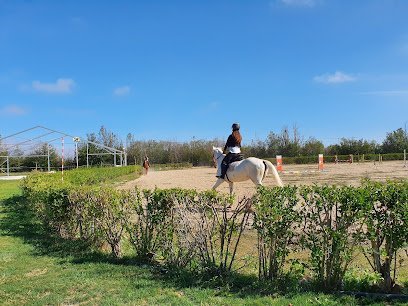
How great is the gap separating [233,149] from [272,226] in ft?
22.3

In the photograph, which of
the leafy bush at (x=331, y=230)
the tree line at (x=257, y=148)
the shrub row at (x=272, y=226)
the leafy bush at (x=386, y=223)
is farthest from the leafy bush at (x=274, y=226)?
the tree line at (x=257, y=148)

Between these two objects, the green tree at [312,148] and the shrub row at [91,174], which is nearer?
the shrub row at [91,174]

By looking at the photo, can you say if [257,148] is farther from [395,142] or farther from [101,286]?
[101,286]

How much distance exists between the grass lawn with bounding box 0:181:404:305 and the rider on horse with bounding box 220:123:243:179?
5.36 meters

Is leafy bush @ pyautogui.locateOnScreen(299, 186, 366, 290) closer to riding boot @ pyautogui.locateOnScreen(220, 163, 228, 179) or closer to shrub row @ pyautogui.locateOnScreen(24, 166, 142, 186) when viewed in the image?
riding boot @ pyautogui.locateOnScreen(220, 163, 228, 179)

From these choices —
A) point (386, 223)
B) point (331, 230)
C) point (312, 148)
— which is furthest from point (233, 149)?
point (312, 148)

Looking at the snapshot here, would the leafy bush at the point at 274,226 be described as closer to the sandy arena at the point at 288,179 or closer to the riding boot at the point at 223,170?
the riding boot at the point at 223,170

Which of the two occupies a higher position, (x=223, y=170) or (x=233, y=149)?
(x=233, y=149)

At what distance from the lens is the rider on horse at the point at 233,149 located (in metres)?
11.1

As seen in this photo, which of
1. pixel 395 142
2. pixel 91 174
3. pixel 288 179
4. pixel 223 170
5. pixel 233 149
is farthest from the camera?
pixel 395 142

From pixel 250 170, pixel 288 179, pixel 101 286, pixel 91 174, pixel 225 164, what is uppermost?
pixel 225 164

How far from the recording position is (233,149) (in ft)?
36.8

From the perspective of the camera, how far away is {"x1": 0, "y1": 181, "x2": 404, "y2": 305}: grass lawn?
412cm

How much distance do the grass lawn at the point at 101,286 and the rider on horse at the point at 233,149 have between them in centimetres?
536
